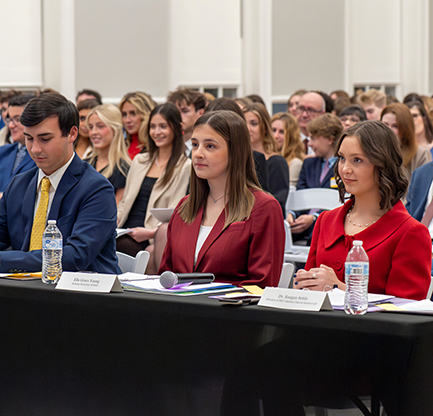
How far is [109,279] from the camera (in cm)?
195

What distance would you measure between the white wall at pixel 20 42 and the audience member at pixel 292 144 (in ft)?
12.0

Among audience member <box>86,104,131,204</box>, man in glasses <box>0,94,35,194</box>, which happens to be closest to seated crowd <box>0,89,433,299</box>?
audience member <box>86,104,131,204</box>

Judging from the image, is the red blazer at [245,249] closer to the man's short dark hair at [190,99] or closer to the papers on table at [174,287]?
the papers on table at [174,287]

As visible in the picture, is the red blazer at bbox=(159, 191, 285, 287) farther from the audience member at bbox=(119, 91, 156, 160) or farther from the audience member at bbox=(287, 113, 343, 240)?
the audience member at bbox=(119, 91, 156, 160)

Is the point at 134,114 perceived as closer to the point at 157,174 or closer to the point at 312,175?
the point at 157,174

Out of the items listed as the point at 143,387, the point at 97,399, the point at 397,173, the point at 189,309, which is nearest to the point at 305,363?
the point at 189,309

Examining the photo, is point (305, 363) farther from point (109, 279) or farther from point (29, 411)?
point (29, 411)

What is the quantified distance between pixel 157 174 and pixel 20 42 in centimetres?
462

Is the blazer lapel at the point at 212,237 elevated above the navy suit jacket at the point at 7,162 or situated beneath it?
situated beneath

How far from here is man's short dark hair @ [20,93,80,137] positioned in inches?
102

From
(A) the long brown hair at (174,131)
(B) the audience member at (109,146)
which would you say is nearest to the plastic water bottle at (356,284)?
(A) the long brown hair at (174,131)

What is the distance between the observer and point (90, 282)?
198 cm

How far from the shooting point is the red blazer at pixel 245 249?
2.48 meters

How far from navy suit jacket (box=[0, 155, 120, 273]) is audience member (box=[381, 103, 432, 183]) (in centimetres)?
294
